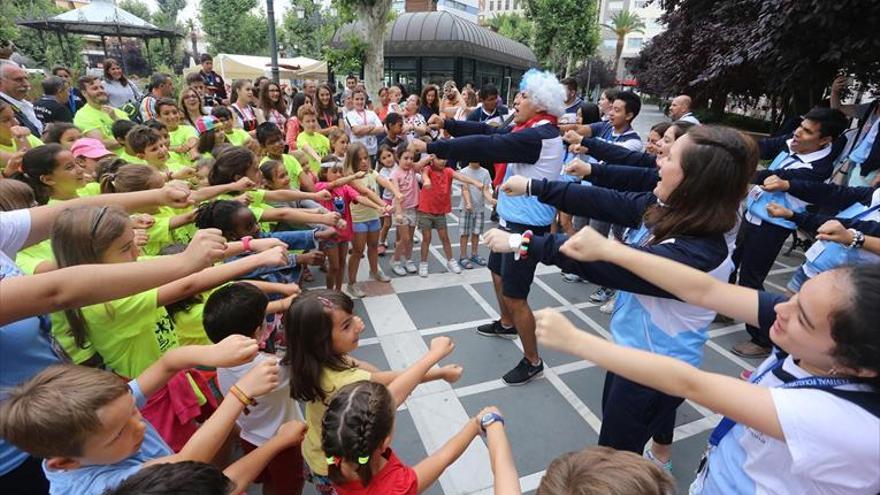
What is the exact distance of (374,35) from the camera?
11.6 metres

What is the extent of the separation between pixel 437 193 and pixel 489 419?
12.9 ft

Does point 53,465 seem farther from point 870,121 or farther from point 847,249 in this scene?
point 870,121

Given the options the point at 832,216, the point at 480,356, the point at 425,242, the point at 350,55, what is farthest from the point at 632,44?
the point at 480,356

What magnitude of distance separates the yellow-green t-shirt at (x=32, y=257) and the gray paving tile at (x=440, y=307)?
2889mm

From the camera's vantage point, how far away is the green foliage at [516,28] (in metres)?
42.2

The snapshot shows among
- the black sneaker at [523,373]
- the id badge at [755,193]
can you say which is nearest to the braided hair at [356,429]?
the black sneaker at [523,373]

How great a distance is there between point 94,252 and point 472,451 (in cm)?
235

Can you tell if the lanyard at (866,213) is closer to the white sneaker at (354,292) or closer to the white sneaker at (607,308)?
the white sneaker at (607,308)

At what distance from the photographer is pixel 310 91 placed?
9.52 meters

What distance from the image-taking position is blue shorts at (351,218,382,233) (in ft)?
15.7

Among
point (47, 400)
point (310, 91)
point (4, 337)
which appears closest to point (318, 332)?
point (47, 400)

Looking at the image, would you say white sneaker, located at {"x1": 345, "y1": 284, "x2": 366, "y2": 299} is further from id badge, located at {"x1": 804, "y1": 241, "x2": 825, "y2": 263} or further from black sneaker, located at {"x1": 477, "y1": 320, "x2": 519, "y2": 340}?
id badge, located at {"x1": 804, "y1": 241, "x2": 825, "y2": 263}

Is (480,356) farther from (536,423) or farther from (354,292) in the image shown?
(354,292)

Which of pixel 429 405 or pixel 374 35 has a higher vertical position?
pixel 374 35
